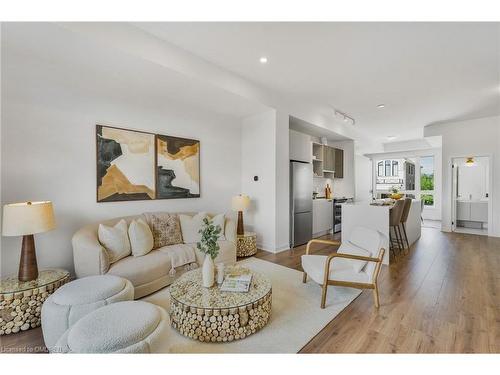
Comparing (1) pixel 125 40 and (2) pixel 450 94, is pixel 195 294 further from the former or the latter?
(2) pixel 450 94

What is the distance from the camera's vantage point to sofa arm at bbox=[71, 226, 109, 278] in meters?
2.43

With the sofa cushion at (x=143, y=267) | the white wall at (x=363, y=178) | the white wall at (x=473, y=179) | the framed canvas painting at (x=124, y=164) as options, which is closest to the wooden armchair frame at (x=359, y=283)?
the sofa cushion at (x=143, y=267)

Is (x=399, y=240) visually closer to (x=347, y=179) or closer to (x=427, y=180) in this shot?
(x=347, y=179)

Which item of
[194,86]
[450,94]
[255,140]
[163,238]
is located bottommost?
[163,238]

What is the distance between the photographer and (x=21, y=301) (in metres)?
2.03

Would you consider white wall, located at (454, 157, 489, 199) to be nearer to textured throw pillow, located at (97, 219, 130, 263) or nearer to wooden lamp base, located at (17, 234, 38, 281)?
textured throw pillow, located at (97, 219, 130, 263)

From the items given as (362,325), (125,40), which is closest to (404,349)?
(362,325)

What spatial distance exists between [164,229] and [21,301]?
155 cm

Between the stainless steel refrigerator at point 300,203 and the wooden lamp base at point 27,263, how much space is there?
382 cm

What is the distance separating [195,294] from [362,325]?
4.98 ft

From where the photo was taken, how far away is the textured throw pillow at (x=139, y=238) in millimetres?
2828

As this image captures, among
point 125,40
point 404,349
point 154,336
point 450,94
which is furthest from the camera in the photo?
point 450,94

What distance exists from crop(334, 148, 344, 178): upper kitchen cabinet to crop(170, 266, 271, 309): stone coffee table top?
5107 millimetres

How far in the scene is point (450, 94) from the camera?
4.29 meters
